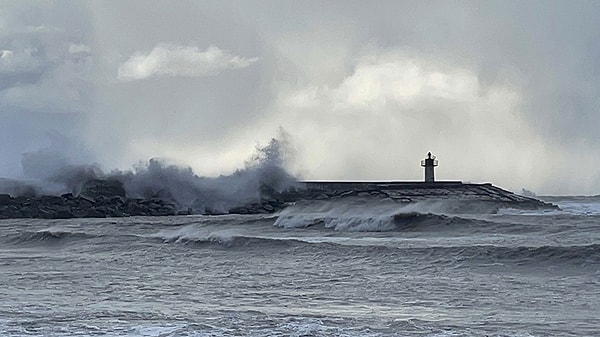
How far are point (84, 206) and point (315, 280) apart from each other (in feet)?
94.2

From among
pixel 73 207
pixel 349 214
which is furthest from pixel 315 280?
pixel 73 207

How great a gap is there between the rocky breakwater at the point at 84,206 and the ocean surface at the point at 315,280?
12746mm

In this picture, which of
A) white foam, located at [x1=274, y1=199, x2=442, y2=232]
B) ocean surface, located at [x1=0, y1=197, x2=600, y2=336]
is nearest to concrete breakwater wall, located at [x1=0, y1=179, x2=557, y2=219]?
white foam, located at [x1=274, y1=199, x2=442, y2=232]

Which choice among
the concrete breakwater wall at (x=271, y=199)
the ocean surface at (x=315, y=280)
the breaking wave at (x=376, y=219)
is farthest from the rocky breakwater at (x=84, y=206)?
the ocean surface at (x=315, y=280)

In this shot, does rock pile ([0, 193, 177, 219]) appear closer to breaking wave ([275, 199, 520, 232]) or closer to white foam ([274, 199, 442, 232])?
white foam ([274, 199, 442, 232])

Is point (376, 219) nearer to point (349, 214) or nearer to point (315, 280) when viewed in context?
point (349, 214)

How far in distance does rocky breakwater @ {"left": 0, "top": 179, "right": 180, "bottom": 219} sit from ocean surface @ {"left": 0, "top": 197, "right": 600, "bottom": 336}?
502 inches

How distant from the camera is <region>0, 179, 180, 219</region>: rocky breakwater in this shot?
133 ft

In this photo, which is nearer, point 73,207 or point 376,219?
point 376,219

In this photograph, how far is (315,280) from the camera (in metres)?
14.8

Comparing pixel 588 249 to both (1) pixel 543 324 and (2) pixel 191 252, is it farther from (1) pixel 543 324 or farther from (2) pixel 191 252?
(2) pixel 191 252

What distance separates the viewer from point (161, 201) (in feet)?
146

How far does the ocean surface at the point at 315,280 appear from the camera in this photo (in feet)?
33.2

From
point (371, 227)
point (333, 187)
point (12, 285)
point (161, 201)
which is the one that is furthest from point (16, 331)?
point (333, 187)
